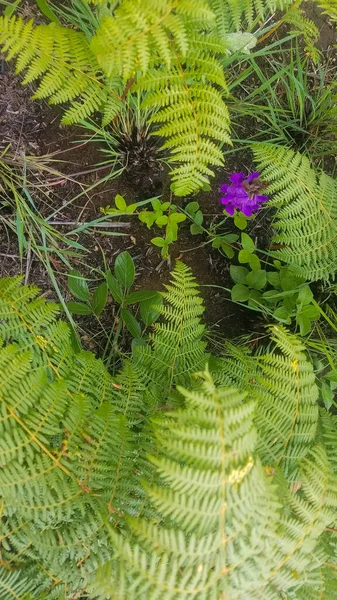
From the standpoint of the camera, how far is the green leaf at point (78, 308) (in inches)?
76.4

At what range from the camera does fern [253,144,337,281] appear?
73.2 inches

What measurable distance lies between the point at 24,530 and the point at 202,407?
686 mm

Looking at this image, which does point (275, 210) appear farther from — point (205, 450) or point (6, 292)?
point (205, 450)

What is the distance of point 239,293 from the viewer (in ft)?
6.77

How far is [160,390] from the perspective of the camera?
5.61 feet

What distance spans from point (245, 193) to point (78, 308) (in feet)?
2.77

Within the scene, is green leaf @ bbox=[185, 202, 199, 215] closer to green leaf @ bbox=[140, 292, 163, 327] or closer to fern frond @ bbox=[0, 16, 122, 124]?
green leaf @ bbox=[140, 292, 163, 327]

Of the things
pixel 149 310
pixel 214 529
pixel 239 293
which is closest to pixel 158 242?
pixel 149 310

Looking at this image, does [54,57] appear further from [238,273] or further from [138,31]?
[238,273]

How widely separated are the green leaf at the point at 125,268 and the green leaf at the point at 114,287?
1.1 inches

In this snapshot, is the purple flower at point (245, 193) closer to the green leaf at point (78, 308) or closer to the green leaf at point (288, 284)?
the green leaf at point (288, 284)

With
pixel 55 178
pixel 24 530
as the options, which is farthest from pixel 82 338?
pixel 24 530

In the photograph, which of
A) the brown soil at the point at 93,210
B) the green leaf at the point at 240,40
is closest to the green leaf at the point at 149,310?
the brown soil at the point at 93,210

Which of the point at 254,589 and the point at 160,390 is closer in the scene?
the point at 254,589
